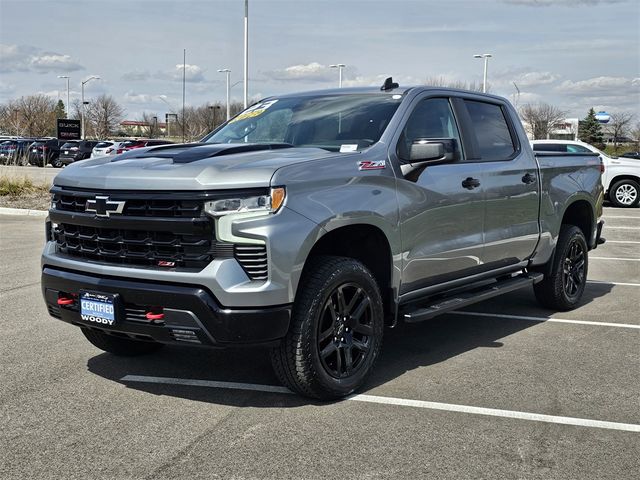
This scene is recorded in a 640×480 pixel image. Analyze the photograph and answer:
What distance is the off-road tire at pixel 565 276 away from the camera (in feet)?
23.5

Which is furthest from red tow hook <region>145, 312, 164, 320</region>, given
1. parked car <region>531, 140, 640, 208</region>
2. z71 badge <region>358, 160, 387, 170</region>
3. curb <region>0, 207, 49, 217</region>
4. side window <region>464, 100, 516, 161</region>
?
parked car <region>531, 140, 640, 208</region>

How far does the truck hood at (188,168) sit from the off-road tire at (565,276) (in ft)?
10.9

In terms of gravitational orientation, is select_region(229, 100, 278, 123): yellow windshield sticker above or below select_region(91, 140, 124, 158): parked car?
above

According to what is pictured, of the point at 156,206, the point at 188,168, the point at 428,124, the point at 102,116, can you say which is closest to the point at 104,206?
the point at 156,206

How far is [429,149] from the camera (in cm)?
488

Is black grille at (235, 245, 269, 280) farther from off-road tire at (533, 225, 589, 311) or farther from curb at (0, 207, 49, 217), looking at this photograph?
curb at (0, 207, 49, 217)

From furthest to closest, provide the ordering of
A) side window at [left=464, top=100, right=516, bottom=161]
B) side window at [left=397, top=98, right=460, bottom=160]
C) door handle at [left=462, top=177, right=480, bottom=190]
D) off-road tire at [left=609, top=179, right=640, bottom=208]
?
off-road tire at [left=609, top=179, right=640, bottom=208] → side window at [left=464, top=100, right=516, bottom=161] → door handle at [left=462, top=177, right=480, bottom=190] → side window at [left=397, top=98, right=460, bottom=160]

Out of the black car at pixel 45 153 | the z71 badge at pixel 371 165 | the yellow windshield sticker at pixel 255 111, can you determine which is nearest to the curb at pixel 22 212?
the yellow windshield sticker at pixel 255 111

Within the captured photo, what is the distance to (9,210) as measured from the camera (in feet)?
54.0

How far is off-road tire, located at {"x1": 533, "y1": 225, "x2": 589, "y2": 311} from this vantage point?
7156 millimetres

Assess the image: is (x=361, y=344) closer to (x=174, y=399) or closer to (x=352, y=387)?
(x=352, y=387)

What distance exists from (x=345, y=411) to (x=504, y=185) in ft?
8.59

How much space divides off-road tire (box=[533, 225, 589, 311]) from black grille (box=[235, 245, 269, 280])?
401 centimetres

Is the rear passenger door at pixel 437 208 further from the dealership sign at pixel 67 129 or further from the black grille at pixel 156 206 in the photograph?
the dealership sign at pixel 67 129
